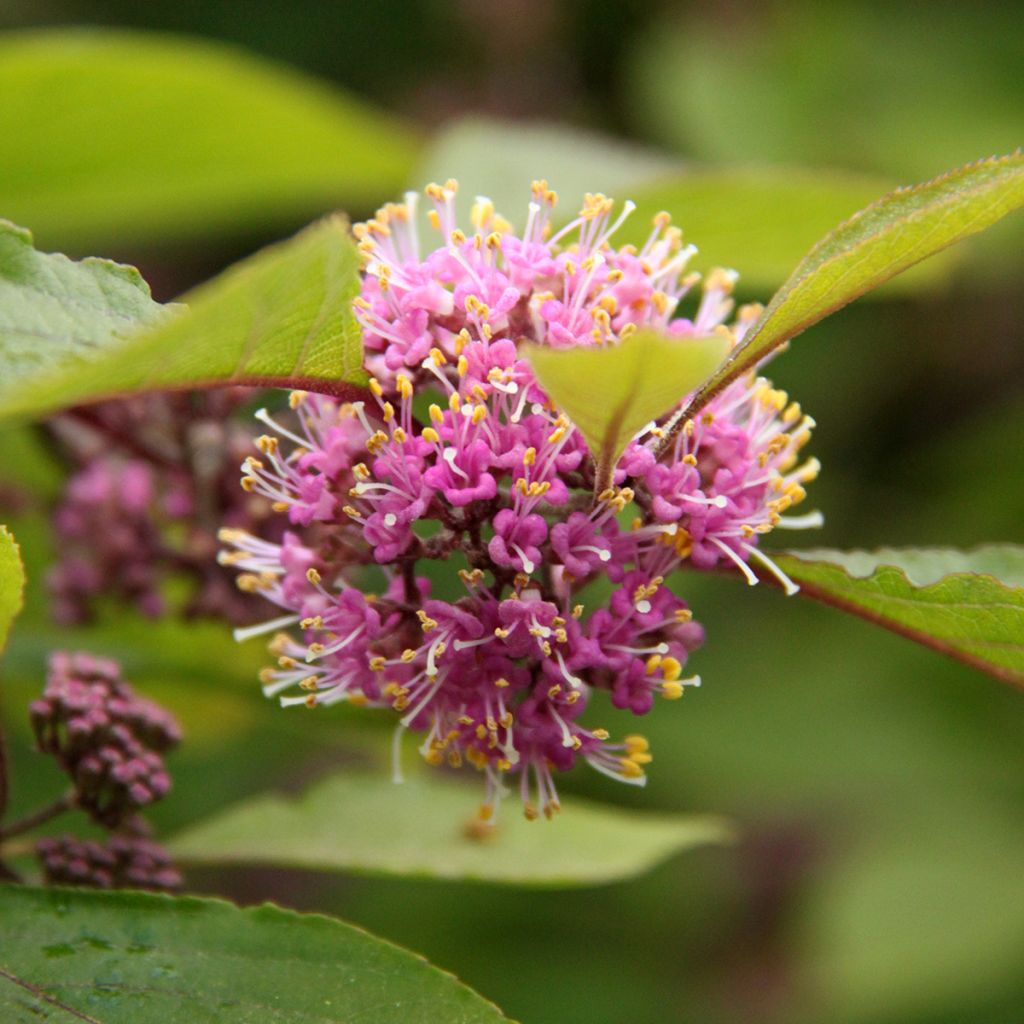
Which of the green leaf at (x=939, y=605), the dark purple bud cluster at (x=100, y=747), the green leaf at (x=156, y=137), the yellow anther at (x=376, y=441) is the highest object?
the green leaf at (x=156, y=137)

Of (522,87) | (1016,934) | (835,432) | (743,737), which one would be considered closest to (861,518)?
(835,432)

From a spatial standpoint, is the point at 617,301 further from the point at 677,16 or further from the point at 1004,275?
the point at 677,16

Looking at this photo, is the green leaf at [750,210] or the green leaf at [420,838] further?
the green leaf at [750,210]

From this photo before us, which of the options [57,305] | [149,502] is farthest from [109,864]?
[149,502]

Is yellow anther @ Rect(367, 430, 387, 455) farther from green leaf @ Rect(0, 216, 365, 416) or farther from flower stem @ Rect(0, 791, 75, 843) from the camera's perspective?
flower stem @ Rect(0, 791, 75, 843)

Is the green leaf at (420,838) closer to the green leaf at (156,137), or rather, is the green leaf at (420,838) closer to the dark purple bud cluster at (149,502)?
the dark purple bud cluster at (149,502)

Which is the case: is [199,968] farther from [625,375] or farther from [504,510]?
[625,375]

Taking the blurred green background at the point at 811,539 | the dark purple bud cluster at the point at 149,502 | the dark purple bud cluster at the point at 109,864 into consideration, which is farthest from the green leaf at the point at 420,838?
the blurred green background at the point at 811,539
